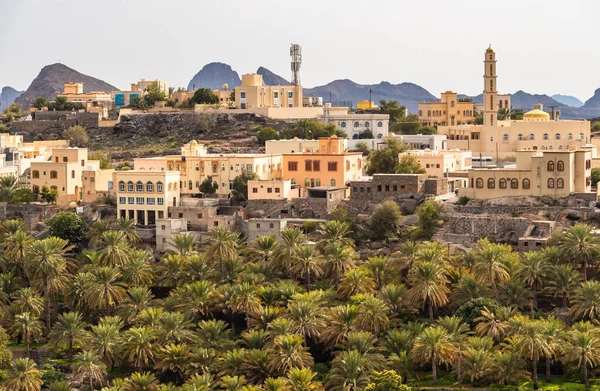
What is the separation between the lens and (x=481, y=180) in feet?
184

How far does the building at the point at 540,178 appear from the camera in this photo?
5516 cm

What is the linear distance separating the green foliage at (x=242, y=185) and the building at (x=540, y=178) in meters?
9.67

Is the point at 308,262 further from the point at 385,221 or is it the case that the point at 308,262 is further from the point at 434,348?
the point at 434,348

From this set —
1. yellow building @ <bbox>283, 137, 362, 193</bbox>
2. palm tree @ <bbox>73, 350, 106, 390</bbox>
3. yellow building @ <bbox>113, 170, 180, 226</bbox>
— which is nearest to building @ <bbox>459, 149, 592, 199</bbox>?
yellow building @ <bbox>283, 137, 362, 193</bbox>

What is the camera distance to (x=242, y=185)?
2354 inches

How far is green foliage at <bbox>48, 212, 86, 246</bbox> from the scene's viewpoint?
56.8 meters

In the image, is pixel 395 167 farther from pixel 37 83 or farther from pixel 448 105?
pixel 37 83

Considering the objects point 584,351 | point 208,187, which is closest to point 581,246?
point 584,351

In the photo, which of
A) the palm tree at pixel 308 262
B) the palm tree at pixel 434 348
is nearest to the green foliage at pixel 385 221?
the palm tree at pixel 308 262

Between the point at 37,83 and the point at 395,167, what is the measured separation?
120775 mm

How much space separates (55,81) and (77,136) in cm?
9646

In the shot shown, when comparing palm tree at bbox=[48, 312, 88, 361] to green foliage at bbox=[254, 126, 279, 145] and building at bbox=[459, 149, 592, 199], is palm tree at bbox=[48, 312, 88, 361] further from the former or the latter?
green foliage at bbox=[254, 126, 279, 145]

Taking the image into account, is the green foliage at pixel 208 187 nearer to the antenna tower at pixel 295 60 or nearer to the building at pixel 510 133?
the building at pixel 510 133

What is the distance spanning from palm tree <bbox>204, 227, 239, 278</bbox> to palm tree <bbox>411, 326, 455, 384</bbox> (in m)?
10.1
